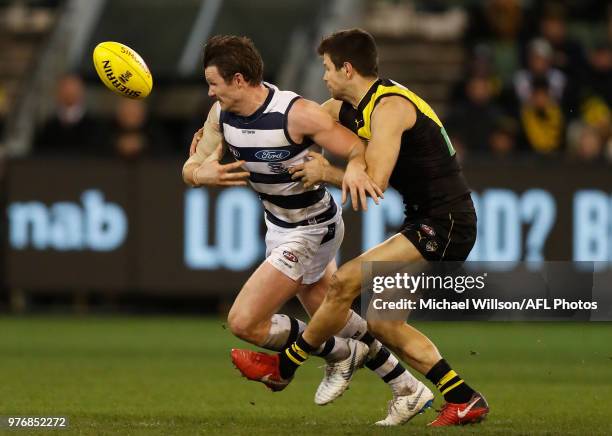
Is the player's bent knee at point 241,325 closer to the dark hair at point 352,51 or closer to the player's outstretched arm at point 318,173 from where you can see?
the player's outstretched arm at point 318,173

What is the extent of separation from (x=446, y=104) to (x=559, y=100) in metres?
1.91

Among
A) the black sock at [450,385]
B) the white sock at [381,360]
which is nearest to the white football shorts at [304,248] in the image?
the white sock at [381,360]

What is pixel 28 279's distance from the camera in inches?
645

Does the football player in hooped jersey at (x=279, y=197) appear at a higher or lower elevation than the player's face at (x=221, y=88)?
lower

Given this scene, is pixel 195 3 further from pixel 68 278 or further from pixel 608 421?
pixel 608 421

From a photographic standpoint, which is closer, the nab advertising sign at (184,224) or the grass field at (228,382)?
the grass field at (228,382)

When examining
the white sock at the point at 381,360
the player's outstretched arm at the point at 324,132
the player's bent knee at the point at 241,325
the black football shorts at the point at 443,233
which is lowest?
the white sock at the point at 381,360

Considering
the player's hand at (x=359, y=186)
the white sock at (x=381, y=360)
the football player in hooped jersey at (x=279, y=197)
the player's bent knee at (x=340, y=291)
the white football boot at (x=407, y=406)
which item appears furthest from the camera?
the white sock at (x=381, y=360)

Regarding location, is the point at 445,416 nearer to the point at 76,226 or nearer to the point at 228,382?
the point at 228,382

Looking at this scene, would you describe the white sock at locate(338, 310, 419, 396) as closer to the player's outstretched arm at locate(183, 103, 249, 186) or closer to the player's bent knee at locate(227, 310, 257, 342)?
the player's bent knee at locate(227, 310, 257, 342)

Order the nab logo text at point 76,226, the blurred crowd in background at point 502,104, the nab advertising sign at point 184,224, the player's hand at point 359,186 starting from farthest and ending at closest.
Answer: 1. the blurred crowd in background at point 502,104
2. the nab logo text at point 76,226
3. the nab advertising sign at point 184,224
4. the player's hand at point 359,186

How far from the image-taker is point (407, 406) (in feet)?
29.3

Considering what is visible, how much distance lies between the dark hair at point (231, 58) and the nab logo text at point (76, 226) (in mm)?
7585

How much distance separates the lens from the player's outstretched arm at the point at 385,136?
8.31m
